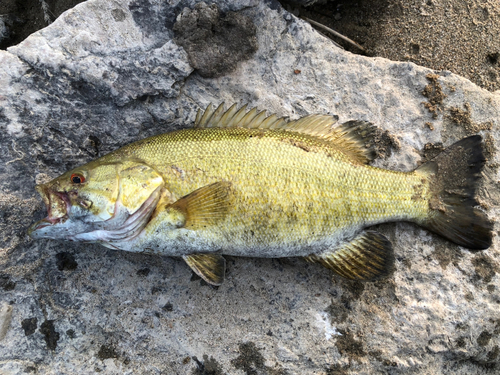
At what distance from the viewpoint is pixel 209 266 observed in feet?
8.05

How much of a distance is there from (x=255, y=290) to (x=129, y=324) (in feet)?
3.01

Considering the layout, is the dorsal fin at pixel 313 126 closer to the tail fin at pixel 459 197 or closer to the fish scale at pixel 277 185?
the fish scale at pixel 277 185

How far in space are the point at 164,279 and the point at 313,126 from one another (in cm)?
156

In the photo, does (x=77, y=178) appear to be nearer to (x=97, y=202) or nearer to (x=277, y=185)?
(x=97, y=202)

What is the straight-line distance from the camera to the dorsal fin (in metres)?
2.62

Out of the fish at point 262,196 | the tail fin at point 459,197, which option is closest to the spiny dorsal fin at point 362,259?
the fish at point 262,196

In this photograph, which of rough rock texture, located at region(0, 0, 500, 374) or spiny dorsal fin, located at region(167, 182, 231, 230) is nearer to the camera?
spiny dorsal fin, located at region(167, 182, 231, 230)

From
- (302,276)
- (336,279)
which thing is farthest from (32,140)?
(336,279)

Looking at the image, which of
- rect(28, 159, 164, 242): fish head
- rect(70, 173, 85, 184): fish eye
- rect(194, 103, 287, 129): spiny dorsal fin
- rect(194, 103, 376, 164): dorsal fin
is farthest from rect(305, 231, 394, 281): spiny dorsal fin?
rect(70, 173, 85, 184): fish eye

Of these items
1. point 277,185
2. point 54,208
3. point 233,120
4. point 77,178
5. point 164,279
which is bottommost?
point 164,279

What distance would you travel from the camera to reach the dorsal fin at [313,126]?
262cm

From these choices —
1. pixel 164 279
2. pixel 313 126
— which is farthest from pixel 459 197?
pixel 164 279

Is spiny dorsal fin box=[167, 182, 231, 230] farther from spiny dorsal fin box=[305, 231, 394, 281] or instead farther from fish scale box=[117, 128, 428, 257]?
spiny dorsal fin box=[305, 231, 394, 281]

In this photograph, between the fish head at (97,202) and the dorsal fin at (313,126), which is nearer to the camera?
the fish head at (97,202)
